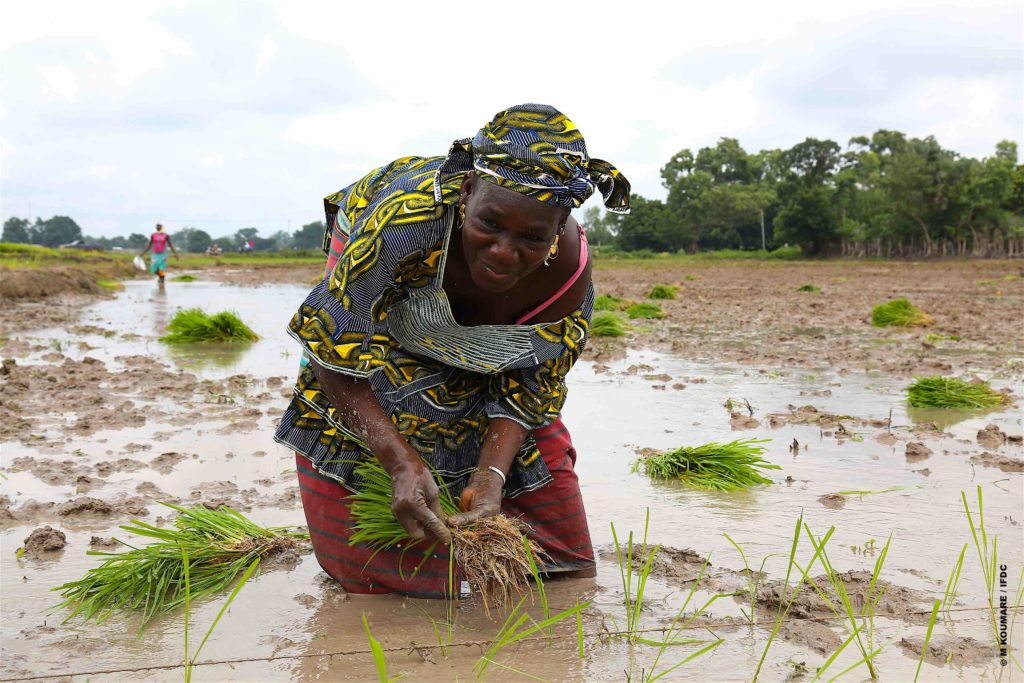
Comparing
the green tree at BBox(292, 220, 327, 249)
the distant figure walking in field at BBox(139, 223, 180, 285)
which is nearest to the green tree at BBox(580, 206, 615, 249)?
the green tree at BBox(292, 220, 327, 249)

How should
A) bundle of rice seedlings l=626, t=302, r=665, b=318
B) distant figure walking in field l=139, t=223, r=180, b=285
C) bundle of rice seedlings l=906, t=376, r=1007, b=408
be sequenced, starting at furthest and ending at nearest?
distant figure walking in field l=139, t=223, r=180, b=285
bundle of rice seedlings l=626, t=302, r=665, b=318
bundle of rice seedlings l=906, t=376, r=1007, b=408

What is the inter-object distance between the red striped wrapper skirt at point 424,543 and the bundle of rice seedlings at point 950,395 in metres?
3.18

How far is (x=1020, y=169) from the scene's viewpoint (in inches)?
1510

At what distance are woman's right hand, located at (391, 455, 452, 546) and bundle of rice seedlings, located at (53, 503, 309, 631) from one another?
0.57m

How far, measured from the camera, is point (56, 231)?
9281 cm

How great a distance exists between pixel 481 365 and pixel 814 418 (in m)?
2.97

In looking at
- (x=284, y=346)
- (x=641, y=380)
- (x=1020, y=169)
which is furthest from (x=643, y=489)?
(x=1020, y=169)

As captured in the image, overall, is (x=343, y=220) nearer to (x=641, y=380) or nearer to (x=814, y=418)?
(x=814, y=418)

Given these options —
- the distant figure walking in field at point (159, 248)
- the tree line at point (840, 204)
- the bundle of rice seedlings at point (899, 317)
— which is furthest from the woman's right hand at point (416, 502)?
the tree line at point (840, 204)

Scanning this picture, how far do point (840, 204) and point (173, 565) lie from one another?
5308 cm

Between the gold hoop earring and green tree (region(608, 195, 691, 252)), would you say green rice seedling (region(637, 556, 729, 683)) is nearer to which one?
the gold hoop earring

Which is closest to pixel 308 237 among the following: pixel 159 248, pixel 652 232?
pixel 652 232

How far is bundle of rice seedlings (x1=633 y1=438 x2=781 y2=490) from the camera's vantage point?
3.83 m

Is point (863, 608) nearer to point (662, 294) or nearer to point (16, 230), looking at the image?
point (662, 294)
